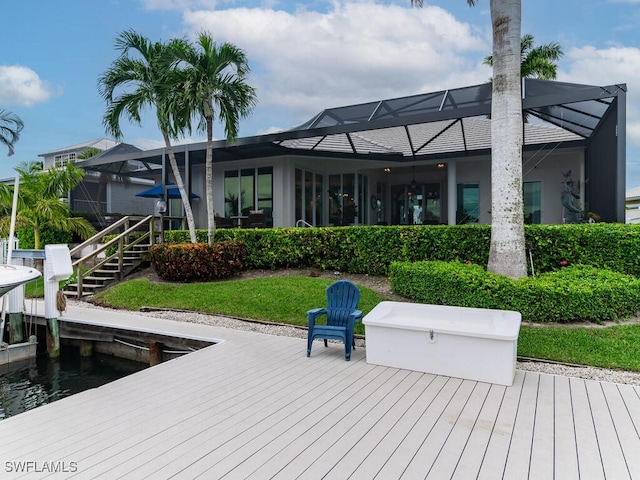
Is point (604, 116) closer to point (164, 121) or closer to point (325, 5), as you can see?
point (325, 5)

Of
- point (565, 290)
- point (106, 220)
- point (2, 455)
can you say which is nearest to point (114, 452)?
point (2, 455)

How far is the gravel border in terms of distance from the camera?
411 centimetres

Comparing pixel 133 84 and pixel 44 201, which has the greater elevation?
pixel 133 84

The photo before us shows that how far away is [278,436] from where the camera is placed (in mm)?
2846

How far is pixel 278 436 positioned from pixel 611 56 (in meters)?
14.4

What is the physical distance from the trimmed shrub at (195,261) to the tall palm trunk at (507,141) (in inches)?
224

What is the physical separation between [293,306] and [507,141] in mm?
4297

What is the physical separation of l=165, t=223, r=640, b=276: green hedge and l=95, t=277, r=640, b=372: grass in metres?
0.93

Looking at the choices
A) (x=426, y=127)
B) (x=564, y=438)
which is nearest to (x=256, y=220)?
(x=426, y=127)

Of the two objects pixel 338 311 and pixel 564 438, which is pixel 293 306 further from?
pixel 564 438

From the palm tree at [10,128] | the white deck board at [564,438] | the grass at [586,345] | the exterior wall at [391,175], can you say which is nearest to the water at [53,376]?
the white deck board at [564,438]

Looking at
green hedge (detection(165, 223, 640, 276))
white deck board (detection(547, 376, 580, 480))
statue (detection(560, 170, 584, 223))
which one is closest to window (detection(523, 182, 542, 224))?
statue (detection(560, 170, 584, 223))

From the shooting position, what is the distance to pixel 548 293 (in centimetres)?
545

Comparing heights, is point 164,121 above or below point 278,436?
above
